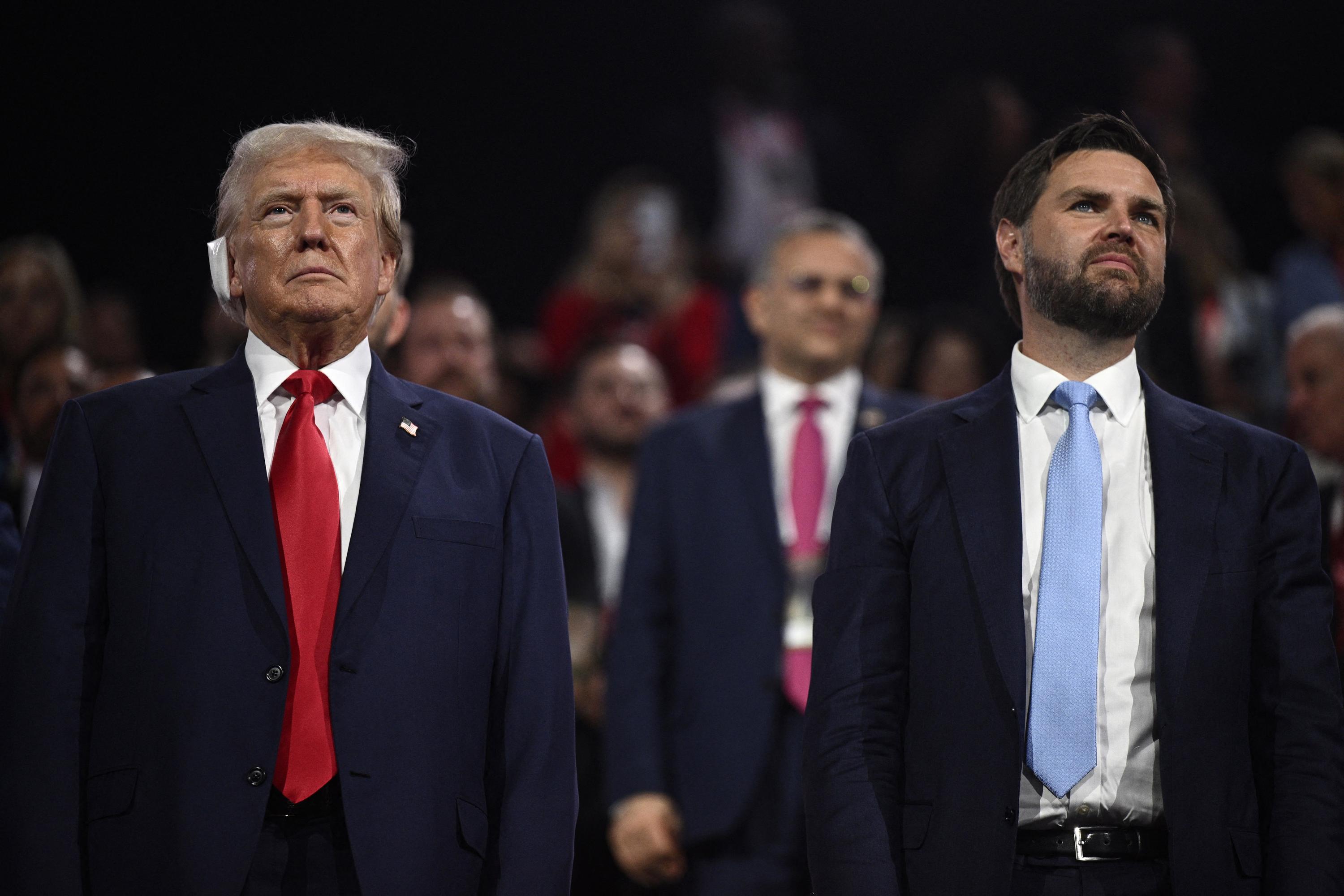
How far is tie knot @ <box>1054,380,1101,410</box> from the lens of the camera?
2.50 m

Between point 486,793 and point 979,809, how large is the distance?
0.80 metres

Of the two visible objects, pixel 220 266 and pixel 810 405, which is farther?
pixel 810 405

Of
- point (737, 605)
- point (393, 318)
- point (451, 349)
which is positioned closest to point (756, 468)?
point (737, 605)

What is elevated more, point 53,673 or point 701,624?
point 701,624

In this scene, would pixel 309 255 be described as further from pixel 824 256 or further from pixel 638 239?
pixel 638 239

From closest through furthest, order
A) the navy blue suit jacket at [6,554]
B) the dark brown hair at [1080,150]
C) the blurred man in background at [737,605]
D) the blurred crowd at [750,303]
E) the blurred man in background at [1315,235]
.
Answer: the dark brown hair at [1080,150] < the navy blue suit jacket at [6,554] < the blurred man in background at [737,605] < the blurred crowd at [750,303] < the blurred man in background at [1315,235]

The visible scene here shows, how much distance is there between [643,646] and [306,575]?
4.80ft

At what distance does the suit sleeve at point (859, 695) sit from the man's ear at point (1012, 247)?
45 cm

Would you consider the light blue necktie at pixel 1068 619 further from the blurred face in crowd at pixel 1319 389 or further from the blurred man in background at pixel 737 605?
the blurred face in crowd at pixel 1319 389

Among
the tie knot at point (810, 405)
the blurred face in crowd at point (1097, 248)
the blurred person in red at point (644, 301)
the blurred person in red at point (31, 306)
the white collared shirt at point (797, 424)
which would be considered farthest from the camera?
the blurred person in red at point (644, 301)

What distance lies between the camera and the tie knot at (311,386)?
7.91ft

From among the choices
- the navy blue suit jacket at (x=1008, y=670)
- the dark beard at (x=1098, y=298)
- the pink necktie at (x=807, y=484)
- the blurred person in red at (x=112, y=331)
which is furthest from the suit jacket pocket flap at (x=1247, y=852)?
the blurred person in red at (x=112, y=331)

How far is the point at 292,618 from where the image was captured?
7.48 ft

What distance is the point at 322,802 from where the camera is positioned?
2.22 m
